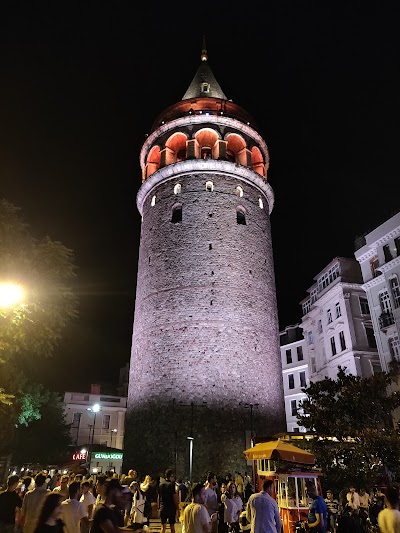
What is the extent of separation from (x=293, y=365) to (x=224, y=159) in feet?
74.2

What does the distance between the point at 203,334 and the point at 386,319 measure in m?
10.2

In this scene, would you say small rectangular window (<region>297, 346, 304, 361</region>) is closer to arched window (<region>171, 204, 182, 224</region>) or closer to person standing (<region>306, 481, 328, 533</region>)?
arched window (<region>171, 204, 182, 224</region>)

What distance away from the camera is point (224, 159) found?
23188 mm

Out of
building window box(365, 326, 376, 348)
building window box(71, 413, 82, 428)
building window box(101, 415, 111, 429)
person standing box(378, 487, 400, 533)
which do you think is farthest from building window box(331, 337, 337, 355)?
building window box(71, 413, 82, 428)

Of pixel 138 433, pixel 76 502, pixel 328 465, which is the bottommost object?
pixel 76 502

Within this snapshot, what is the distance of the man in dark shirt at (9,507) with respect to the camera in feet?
21.0

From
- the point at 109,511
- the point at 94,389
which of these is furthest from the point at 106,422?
the point at 109,511

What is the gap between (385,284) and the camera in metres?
22.9

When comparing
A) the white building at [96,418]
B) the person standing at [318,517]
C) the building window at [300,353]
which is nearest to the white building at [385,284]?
A: the building window at [300,353]

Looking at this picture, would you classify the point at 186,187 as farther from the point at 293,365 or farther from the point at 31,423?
the point at 293,365

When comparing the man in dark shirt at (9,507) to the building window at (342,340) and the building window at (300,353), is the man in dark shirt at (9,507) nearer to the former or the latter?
the building window at (342,340)

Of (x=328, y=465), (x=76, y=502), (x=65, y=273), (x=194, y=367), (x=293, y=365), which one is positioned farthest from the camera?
(x=293, y=365)

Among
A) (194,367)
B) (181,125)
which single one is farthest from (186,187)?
(194,367)

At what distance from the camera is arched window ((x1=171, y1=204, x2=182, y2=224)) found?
72.9 feet
